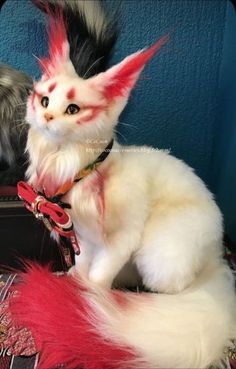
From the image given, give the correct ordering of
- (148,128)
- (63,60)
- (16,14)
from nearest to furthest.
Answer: (63,60) → (16,14) → (148,128)

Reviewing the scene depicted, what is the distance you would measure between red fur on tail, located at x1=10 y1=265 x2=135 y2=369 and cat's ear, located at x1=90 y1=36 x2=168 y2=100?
0.27 metres

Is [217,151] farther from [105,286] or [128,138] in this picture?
[105,286]

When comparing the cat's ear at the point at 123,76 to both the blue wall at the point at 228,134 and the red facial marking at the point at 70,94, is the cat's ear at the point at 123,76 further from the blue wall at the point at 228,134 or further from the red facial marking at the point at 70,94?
the blue wall at the point at 228,134

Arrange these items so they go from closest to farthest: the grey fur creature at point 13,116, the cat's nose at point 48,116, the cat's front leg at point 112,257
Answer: the cat's nose at point 48,116 → the cat's front leg at point 112,257 → the grey fur creature at point 13,116

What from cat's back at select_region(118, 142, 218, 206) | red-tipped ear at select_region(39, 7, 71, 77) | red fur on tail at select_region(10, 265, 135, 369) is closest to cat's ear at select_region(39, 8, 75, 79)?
red-tipped ear at select_region(39, 7, 71, 77)

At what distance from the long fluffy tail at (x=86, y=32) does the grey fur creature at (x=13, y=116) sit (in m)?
0.17

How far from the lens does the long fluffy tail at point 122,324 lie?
485 mm

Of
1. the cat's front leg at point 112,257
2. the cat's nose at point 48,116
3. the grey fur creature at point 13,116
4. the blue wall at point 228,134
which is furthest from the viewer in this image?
the blue wall at point 228,134

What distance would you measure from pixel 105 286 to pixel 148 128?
40cm

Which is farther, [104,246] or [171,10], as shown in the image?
[171,10]

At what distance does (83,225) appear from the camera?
0.54m

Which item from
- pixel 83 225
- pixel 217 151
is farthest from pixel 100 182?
pixel 217 151

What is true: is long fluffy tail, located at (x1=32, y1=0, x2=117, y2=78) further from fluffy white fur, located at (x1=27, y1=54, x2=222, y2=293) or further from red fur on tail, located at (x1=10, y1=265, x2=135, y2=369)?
red fur on tail, located at (x1=10, y1=265, x2=135, y2=369)

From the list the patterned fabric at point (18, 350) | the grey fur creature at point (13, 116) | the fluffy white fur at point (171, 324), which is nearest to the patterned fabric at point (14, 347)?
the patterned fabric at point (18, 350)
